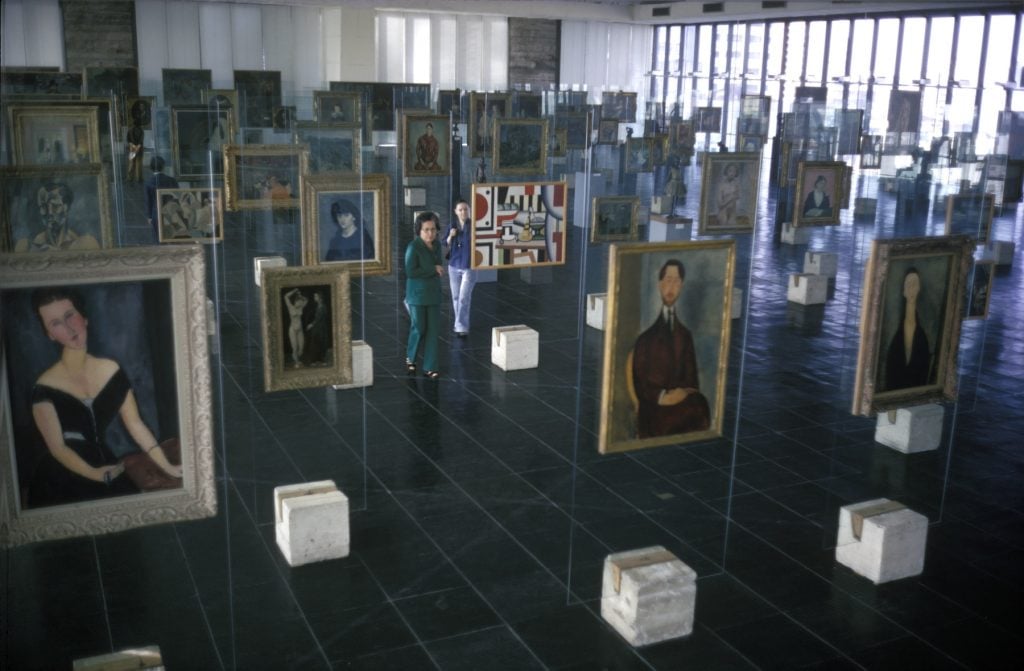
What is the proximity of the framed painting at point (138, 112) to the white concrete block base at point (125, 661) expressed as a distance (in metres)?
27.2

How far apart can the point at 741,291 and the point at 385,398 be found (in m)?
8.71

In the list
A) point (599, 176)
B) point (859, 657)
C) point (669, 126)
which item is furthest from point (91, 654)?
point (669, 126)

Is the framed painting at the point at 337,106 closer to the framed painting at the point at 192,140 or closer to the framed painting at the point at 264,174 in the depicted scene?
the framed painting at the point at 192,140

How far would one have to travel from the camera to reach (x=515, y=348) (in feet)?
52.7

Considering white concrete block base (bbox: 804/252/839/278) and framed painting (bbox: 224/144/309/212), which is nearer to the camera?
framed painting (bbox: 224/144/309/212)

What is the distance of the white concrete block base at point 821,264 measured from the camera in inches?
907

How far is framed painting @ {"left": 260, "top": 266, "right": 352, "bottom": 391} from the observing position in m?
10.3

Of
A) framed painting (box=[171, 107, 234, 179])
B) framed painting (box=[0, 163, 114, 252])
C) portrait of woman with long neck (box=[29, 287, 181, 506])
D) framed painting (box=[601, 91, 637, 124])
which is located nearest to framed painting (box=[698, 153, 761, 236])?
framed painting (box=[171, 107, 234, 179])

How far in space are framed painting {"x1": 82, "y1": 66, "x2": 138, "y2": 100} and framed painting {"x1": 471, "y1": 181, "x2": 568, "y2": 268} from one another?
24424 millimetres

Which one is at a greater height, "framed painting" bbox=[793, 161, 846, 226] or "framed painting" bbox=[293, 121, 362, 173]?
"framed painting" bbox=[293, 121, 362, 173]

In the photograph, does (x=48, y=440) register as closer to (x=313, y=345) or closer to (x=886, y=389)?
(x=313, y=345)

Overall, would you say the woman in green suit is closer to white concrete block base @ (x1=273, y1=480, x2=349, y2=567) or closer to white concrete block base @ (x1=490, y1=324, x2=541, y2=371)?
white concrete block base @ (x1=490, y1=324, x2=541, y2=371)

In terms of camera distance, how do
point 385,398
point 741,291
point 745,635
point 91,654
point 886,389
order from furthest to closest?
point 741,291, point 385,398, point 886,389, point 745,635, point 91,654

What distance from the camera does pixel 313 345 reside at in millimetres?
10508
